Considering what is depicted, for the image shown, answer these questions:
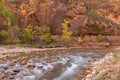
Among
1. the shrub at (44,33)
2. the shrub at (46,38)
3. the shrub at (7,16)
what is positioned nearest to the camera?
the shrub at (7,16)

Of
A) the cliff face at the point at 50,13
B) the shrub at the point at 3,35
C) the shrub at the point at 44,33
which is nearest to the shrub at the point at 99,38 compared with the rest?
the cliff face at the point at 50,13

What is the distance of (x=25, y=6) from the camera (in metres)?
62.1

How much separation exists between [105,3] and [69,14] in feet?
59.4

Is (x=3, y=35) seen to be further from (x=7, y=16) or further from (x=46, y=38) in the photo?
(x=46, y=38)

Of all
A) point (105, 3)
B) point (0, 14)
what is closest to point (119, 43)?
point (105, 3)

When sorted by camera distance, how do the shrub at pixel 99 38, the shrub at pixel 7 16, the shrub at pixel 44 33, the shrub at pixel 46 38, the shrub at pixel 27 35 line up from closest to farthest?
the shrub at pixel 7 16, the shrub at pixel 27 35, the shrub at pixel 46 38, the shrub at pixel 44 33, the shrub at pixel 99 38

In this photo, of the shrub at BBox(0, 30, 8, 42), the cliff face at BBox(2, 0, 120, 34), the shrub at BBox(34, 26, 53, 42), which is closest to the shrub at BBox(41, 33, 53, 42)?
the shrub at BBox(34, 26, 53, 42)

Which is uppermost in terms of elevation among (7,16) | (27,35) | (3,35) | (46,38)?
(7,16)

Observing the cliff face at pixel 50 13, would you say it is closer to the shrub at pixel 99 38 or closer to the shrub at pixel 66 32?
the shrub at pixel 66 32

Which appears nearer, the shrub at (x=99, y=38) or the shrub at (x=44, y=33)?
the shrub at (x=44, y=33)

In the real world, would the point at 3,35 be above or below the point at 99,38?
above

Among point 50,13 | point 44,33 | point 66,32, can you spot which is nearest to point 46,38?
point 44,33

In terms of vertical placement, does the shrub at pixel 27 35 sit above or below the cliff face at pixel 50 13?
below

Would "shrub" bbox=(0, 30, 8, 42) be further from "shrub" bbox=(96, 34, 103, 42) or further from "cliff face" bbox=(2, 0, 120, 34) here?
"shrub" bbox=(96, 34, 103, 42)
